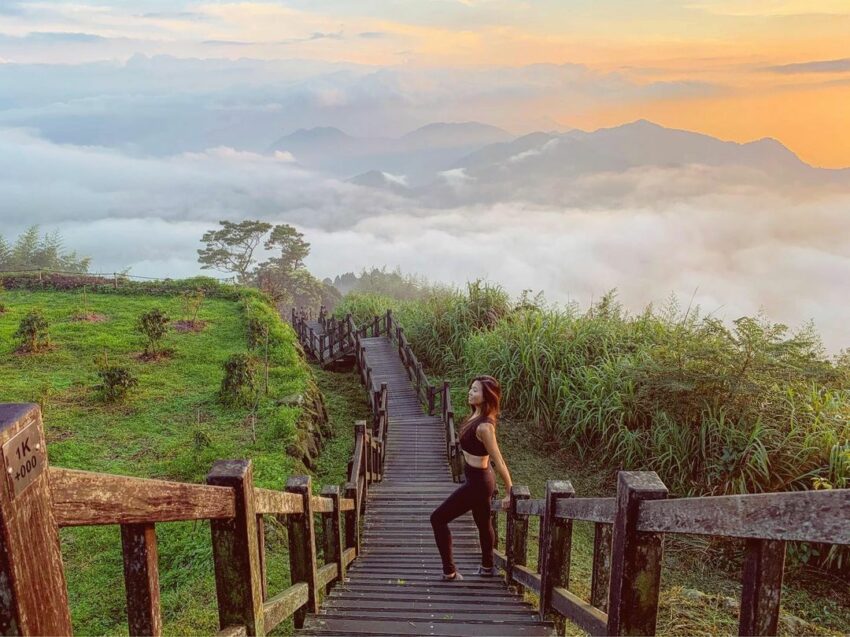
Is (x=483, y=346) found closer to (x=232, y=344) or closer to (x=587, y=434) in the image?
(x=587, y=434)

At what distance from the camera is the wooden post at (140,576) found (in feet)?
5.45

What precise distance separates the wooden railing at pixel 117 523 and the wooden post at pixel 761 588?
1.85m

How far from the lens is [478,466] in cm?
470

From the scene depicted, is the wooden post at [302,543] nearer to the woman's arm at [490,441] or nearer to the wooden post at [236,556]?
the wooden post at [236,556]

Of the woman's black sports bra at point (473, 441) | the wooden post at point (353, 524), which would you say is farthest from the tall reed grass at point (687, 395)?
the wooden post at point (353, 524)

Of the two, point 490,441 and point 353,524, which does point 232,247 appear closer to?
point 353,524

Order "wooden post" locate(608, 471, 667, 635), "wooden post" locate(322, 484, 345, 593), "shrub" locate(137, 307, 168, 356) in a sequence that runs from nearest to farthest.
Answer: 1. "wooden post" locate(608, 471, 667, 635)
2. "wooden post" locate(322, 484, 345, 593)
3. "shrub" locate(137, 307, 168, 356)

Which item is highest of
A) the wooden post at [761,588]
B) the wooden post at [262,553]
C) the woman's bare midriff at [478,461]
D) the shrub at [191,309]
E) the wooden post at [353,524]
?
the wooden post at [761,588]

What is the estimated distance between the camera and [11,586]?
1.11m

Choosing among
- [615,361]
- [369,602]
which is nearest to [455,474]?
[615,361]

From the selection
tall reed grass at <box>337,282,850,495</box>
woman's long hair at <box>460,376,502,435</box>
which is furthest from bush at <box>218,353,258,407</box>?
woman's long hair at <box>460,376,502,435</box>

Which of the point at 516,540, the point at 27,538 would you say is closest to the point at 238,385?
the point at 516,540

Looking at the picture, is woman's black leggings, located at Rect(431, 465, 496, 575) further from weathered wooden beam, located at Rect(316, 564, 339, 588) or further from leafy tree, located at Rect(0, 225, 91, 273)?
leafy tree, located at Rect(0, 225, 91, 273)

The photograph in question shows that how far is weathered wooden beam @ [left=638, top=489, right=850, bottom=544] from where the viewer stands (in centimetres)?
128
